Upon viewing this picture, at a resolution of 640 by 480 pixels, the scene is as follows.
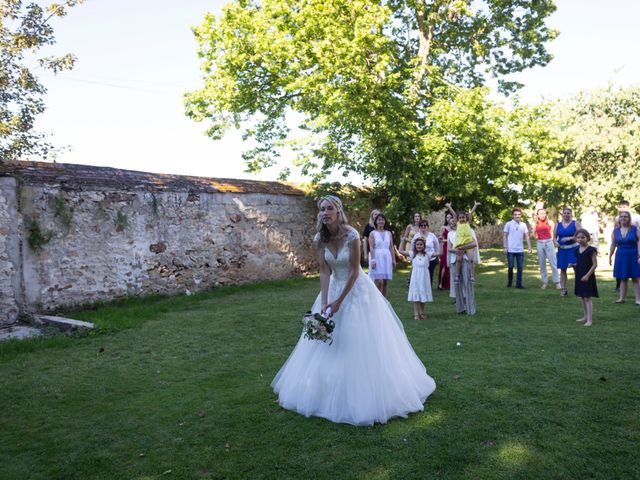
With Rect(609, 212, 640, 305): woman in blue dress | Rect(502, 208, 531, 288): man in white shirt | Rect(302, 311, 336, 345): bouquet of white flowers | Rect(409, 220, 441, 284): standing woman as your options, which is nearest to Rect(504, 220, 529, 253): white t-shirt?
Rect(502, 208, 531, 288): man in white shirt

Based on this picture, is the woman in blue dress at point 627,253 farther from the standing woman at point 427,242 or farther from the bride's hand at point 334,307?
the bride's hand at point 334,307

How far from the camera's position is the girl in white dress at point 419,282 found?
28.1 feet

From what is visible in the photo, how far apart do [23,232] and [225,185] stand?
516cm

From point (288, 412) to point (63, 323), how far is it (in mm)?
5329

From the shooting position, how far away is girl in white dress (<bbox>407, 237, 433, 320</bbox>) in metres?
8.57

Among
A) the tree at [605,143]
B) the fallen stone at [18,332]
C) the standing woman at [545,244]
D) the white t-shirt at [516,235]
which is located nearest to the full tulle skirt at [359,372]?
the fallen stone at [18,332]

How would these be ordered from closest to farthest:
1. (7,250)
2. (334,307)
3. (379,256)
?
(334,307), (7,250), (379,256)

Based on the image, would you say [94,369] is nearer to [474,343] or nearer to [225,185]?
[474,343]

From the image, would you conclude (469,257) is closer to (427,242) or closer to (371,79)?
(427,242)

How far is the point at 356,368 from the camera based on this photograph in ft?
14.0

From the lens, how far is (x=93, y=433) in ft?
13.6

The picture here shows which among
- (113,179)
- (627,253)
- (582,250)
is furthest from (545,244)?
(113,179)

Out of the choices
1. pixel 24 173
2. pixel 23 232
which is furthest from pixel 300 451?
pixel 24 173

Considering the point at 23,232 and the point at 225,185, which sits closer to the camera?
the point at 23,232
